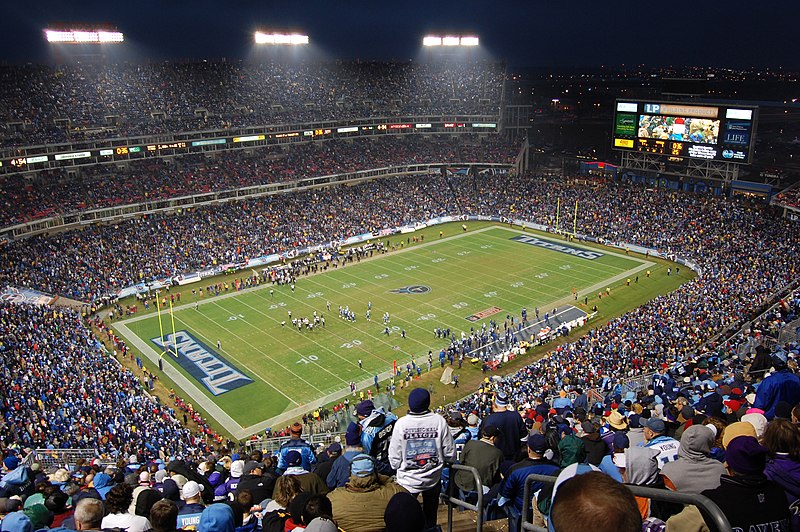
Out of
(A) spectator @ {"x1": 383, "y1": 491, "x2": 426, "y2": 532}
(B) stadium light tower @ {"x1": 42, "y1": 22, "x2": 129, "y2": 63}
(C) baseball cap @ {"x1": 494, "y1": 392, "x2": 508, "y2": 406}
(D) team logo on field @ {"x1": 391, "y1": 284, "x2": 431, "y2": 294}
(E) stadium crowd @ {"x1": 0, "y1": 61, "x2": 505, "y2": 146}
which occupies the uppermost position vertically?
(B) stadium light tower @ {"x1": 42, "y1": 22, "x2": 129, "y2": 63}

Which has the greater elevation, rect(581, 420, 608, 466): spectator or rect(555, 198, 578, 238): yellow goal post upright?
rect(581, 420, 608, 466): spectator

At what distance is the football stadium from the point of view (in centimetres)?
602

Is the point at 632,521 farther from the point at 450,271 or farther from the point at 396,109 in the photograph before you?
the point at 396,109

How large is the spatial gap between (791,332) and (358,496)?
19655 mm

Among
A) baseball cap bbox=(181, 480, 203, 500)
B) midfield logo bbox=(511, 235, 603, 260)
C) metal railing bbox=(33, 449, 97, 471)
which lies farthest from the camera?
midfield logo bbox=(511, 235, 603, 260)

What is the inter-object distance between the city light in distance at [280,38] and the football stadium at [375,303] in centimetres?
62

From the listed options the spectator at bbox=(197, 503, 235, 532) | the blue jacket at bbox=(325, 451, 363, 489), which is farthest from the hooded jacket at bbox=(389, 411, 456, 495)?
the spectator at bbox=(197, 503, 235, 532)

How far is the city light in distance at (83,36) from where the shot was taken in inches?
2446

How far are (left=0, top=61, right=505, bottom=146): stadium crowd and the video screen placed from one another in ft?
87.6

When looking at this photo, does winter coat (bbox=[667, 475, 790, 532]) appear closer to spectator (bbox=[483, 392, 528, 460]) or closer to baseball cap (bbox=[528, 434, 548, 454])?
baseball cap (bbox=[528, 434, 548, 454])

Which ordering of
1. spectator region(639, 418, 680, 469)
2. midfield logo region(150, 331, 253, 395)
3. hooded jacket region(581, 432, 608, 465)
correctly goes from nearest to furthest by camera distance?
1. spectator region(639, 418, 680, 469)
2. hooded jacket region(581, 432, 608, 465)
3. midfield logo region(150, 331, 253, 395)

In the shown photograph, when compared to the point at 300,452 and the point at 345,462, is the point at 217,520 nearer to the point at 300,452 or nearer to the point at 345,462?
the point at 345,462

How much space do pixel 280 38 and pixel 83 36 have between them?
2231cm

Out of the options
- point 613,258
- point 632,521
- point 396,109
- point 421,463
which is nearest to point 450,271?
point 613,258
